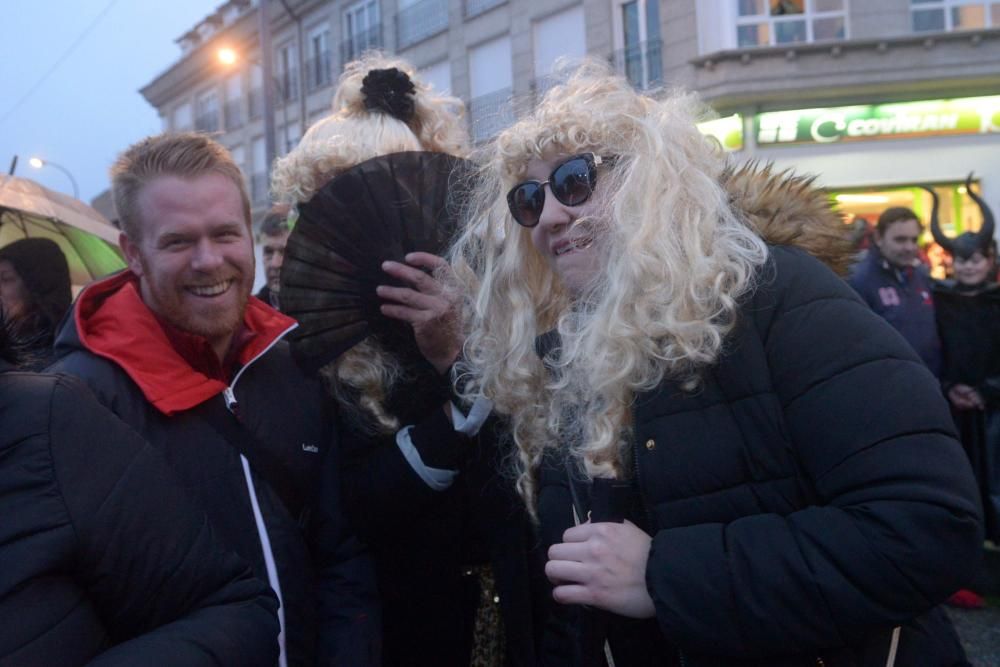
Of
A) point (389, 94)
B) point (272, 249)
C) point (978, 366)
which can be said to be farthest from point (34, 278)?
point (978, 366)

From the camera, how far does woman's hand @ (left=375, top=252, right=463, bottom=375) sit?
221 centimetres

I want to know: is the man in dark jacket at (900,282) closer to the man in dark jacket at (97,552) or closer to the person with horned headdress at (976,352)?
the person with horned headdress at (976,352)

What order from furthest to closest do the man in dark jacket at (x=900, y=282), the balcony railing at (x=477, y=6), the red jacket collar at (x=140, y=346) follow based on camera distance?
the balcony railing at (x=477, y=6), the man in dark jacket at (x=900, y=282), the red jacket collar at (x=140, y=346)

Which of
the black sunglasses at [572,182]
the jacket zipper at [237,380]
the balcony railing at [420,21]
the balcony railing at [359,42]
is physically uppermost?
the balcony railing at [359,42]

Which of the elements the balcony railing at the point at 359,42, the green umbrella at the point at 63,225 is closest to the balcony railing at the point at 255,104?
the balcony railing at the point at 359,42

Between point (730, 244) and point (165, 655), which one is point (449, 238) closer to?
point (730, 244)

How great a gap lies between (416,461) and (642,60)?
1449cm

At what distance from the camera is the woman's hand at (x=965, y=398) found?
5074mm

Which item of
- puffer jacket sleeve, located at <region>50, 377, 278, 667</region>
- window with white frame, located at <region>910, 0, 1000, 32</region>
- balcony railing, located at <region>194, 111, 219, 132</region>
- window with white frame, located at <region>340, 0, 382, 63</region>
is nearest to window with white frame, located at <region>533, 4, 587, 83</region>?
window with white frame, located at <region>910, 0, 1000, 32</region>

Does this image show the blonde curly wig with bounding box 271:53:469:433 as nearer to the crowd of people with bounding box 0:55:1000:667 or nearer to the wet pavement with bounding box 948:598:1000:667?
the crowd of people with bounding box 0:55:1000:667

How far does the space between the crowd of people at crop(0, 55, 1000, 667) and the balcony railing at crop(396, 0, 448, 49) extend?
60.7 ft

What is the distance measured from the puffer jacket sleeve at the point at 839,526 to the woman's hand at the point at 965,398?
4.25 metres

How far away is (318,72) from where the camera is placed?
25.3 meters

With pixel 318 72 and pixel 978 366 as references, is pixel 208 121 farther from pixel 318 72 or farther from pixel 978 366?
pixel 978 366
